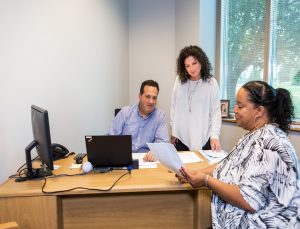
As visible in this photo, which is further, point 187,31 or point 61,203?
point 187,31

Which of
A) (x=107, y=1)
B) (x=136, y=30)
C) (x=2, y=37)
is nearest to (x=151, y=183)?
(x=2, y=37)

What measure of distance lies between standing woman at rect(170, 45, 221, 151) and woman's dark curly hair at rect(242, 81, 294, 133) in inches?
38.8

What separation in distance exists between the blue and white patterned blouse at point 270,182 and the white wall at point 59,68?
151 cm

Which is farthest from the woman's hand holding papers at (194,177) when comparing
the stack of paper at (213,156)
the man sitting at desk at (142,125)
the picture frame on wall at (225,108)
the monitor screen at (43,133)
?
the picture frame on wall at (225,108)

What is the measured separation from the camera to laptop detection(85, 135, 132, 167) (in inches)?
60.7

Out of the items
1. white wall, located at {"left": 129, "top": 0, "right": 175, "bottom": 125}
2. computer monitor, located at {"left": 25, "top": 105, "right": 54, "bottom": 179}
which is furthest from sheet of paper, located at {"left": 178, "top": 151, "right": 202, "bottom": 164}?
white wall, located at {"left": 129, "top": 0, "right": 175, "bottom": 125}

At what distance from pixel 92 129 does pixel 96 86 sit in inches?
17.4

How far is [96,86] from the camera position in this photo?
2.79m

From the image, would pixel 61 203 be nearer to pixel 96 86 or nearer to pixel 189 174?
pixel 189 174

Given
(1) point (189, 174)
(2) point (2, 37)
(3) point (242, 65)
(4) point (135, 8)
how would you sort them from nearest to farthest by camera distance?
1. (1) point (189, 174)
2. (2) point (2, 37)
3. (3) point (242, 65)
4. (4) point (135, 8)

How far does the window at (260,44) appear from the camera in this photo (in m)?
2.73

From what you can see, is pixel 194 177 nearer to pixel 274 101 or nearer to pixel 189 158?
pixel 274 101

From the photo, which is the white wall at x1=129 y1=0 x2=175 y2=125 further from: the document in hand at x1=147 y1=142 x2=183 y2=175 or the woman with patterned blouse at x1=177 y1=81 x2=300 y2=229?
the woman with patterned blouse at x1=177 y1=81 x2=300 y2=229

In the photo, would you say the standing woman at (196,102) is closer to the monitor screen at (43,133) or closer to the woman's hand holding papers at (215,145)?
the woman's hand holding papers at (215,145)
